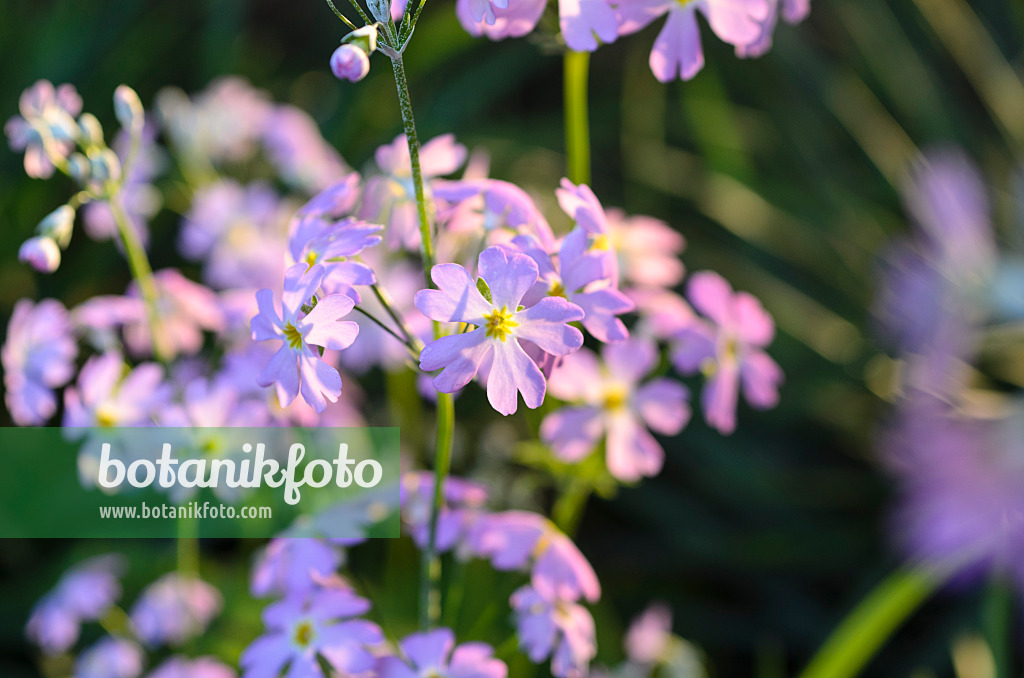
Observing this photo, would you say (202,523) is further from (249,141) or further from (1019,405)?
(1019,405)

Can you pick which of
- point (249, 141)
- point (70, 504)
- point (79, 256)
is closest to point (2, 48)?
point (79, 256)

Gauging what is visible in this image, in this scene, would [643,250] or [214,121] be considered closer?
[643,250]

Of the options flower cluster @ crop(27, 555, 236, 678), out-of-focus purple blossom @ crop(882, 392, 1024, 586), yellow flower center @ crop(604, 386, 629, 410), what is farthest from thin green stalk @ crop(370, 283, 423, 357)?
out-of-focus purple blossom @ crop(882, 392, 1024, 586)

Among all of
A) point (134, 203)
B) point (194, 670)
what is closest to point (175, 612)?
point (194, 670)

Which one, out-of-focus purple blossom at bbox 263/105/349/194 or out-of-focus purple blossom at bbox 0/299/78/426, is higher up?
out-of-focus purple blossom at bbox 263/105/349/194

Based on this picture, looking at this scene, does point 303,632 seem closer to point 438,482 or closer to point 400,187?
point 438,482

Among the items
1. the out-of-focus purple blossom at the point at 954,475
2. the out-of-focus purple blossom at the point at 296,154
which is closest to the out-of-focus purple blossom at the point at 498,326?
the out-of-focus purple blossom at the point at 296,154

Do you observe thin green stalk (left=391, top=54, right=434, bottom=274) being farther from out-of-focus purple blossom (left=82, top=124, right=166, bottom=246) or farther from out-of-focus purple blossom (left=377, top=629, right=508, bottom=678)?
out-of-focus purple blossom (left=82, top=124, right=166, bottom=246)
